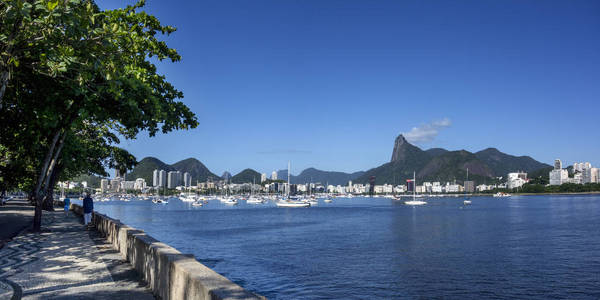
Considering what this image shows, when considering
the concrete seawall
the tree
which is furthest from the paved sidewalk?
the tree

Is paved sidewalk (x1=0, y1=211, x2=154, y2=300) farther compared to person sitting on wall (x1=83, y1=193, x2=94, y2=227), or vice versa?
person sitting on wall (x1=83, y1=193, x2=94, y2=227)

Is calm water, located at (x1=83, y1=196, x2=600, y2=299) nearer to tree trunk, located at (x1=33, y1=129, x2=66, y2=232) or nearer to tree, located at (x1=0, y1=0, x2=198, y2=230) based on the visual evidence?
tree trunk, located at (x1=33, y1=129, x2=66, y2=232)

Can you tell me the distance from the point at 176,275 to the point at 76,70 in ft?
13.7

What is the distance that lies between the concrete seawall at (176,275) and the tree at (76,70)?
10.0 feet

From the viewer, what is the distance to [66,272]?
32.3 feet

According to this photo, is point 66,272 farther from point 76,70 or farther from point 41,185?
point 41,185

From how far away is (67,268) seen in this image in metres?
10.3

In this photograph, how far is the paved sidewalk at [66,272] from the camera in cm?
788

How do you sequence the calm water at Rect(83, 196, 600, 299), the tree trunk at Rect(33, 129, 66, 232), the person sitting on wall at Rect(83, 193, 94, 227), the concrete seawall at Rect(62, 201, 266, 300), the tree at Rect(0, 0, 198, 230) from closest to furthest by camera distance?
the concrete seawall at Rect(62, 201, 266, 300)
the tree at Rect(0, 0, 198, 230)
the tree trunk at Rect(33, 129, 66, 232)
the calm water at Rect(83, 196, 600, 299)
the person sitting on wall at Rect(83, 193, 94, 227)

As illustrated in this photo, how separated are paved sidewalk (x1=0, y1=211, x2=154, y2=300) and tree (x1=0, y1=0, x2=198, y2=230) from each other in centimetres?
337

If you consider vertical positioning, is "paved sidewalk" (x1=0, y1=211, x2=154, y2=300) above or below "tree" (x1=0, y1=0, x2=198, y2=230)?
below

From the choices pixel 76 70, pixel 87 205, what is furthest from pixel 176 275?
pixel 87 205

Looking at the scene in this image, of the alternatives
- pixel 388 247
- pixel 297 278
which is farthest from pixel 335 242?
pixel 297 278

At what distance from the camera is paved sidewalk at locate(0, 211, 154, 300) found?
7875 mm
